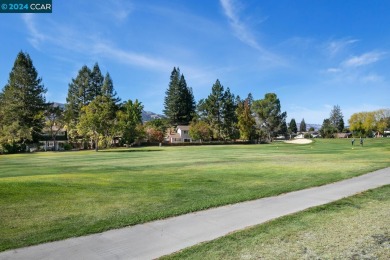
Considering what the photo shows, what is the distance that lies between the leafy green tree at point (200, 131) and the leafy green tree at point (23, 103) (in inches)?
1496

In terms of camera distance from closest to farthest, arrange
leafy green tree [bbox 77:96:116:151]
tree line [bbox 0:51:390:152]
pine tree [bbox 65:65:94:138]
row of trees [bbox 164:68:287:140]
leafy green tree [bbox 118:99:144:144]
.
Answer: leafy green tree [bbox 77:96:116:151] → tree line [bbox 0:51:390:152] → leafy green tree [bbox 118:99:144:144] → pine tree [bbox 65:65:94:138] → row of trees [bbox 164:68:287:140]

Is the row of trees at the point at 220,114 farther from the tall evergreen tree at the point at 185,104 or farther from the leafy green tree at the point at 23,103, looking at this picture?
the leafy green tree at the point at 23,103

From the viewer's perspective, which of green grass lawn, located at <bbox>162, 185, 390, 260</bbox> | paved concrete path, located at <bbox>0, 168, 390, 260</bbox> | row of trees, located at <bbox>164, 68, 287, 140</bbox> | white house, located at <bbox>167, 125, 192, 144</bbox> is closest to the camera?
green grass lawn, located at <bbox>162, 185, 390, 260</bbox>

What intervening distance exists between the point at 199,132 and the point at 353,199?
264ft

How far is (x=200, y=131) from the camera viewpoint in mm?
90250

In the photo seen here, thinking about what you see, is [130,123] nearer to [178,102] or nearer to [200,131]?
[200,131]

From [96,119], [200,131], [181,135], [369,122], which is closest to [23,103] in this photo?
[96,119]

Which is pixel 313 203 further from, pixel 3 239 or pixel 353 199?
pixel 3 239

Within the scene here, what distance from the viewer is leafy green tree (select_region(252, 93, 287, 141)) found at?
10656 cm

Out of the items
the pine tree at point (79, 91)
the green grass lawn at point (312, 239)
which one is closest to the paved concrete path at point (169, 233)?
the green grass lawn at point (312, 239)

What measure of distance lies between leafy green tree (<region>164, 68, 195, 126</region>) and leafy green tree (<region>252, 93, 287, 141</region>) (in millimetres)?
22602

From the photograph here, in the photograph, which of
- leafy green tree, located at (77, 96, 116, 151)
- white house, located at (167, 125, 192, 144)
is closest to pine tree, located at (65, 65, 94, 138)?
leafy green tree, located at (77, 96, 116, 151)

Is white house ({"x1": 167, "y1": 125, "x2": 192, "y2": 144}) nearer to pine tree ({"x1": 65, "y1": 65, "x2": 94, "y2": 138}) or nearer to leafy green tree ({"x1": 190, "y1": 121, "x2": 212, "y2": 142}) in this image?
leafy green tree ({"x1": 190, "y1": 121, "x2": 212, "y2": 142})

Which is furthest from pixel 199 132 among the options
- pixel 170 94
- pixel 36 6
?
pixel 36 6
